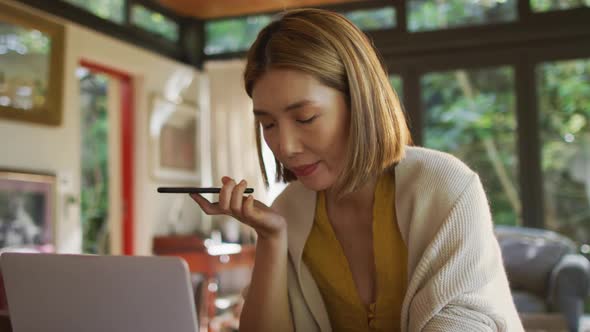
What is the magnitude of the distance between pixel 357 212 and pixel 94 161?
6.37 m

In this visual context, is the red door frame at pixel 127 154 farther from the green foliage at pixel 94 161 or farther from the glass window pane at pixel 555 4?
the glass window pane at pixel 555 4

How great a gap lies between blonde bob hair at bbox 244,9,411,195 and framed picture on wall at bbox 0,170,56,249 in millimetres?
3207

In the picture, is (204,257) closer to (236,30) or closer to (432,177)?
(236,30)

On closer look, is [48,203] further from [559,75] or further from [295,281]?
[559,75]

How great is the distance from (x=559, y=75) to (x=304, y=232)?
4.86 m

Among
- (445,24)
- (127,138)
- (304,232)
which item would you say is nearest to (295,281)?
(304,232)

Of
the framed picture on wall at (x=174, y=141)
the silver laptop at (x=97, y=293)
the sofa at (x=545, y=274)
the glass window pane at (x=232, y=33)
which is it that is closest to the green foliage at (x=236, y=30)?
the glass window pane at (x=232, y=33)

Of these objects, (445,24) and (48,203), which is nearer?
(48,203)

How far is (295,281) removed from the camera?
127cm

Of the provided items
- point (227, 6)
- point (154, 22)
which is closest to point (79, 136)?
point (154, 22)

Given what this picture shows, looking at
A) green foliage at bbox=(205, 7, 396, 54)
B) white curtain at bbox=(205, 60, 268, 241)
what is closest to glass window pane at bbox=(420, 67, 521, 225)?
green foliage at bbox=(205, 7, 396, 54)

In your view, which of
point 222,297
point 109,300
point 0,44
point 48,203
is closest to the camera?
point 109,300

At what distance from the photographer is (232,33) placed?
6574mm

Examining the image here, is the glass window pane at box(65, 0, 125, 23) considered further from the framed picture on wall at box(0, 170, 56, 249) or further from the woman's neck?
the woman's neck
